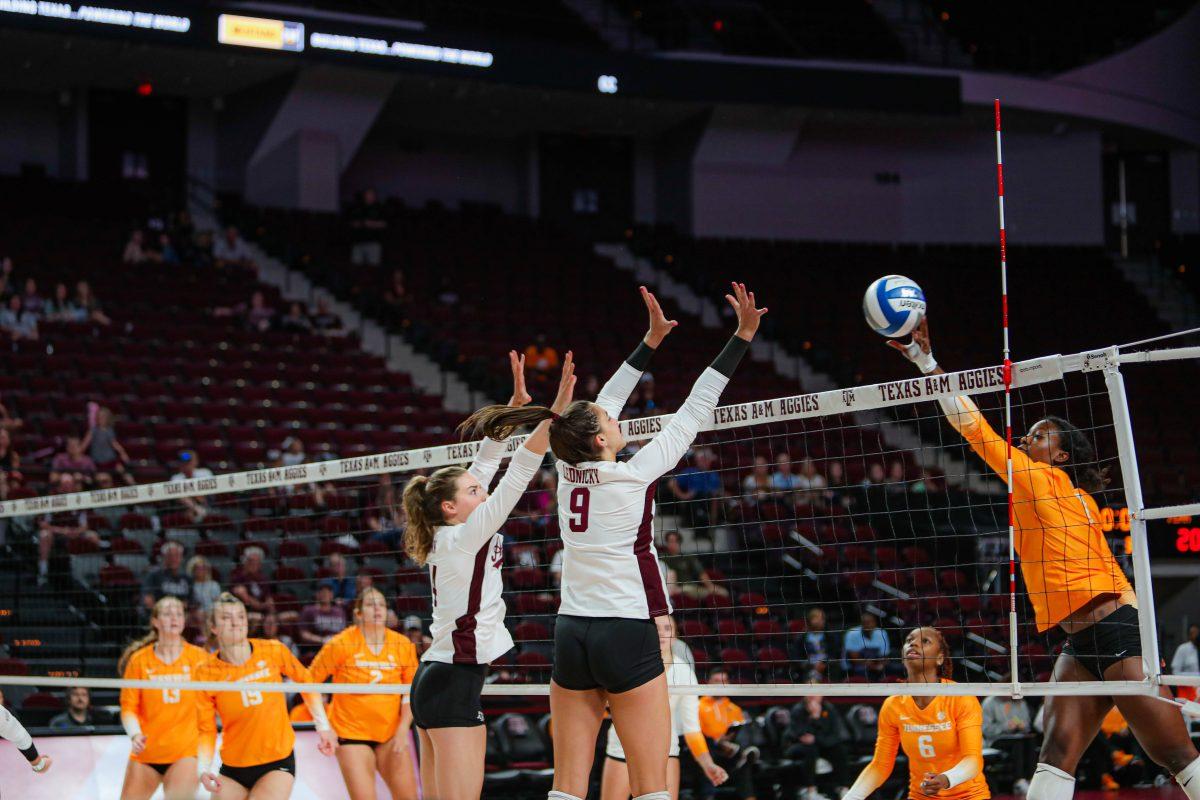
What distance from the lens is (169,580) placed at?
457 inches

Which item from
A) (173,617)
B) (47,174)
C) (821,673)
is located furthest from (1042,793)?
(47,174)

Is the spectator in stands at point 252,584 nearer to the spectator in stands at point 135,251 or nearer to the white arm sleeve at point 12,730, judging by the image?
the white arm sleeve at point 12,730

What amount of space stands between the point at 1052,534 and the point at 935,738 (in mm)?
1671

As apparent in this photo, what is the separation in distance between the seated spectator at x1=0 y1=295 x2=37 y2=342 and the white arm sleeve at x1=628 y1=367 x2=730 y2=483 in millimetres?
13513

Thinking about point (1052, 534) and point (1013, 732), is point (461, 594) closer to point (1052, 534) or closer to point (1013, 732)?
point (1052, 534)

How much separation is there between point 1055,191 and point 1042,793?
23293mm

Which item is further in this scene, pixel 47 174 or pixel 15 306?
pixel 47 174

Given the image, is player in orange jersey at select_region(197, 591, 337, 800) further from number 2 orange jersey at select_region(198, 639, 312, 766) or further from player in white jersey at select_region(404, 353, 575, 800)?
player in white jersey at select_region(404, 353, 575, 800)

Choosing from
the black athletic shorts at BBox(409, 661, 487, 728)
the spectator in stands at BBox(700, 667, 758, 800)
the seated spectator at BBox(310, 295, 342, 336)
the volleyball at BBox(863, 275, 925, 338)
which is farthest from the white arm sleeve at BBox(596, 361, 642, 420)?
the seated spectator at BBox(310, 295, 342, 336)

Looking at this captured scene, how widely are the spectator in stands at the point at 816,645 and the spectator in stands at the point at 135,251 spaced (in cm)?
1177

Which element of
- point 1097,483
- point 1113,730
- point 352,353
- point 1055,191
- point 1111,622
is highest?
point 1055,191

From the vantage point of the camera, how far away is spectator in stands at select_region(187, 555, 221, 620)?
36.3ft

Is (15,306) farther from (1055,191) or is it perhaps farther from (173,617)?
(1055,191)

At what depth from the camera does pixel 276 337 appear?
61.1 feet
